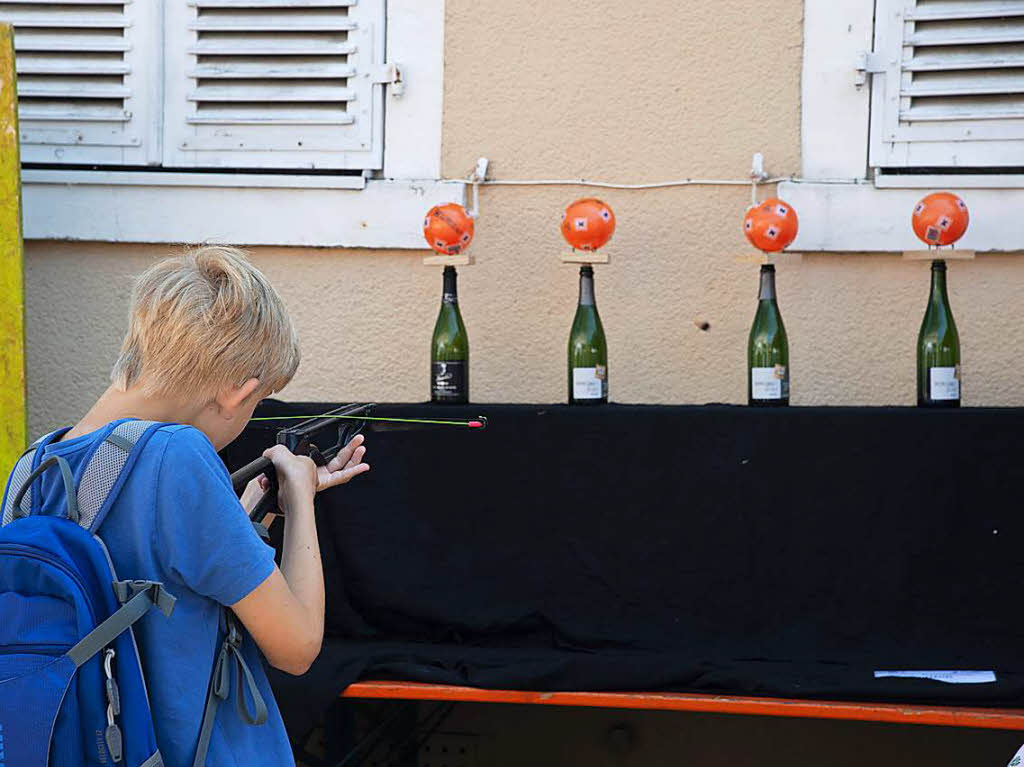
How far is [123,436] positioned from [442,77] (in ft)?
6.44

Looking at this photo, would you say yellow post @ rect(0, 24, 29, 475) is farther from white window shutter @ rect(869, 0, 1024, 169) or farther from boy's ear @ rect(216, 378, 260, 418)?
white window shutter @ rect(869, 0, 1024, 169)

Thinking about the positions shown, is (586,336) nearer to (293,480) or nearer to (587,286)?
(587,286)

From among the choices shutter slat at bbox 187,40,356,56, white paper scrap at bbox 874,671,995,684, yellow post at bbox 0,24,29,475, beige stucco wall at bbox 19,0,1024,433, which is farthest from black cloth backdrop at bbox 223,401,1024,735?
shutter slat at bbox 187,40,356,56

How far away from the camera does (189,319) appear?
135 centimetres

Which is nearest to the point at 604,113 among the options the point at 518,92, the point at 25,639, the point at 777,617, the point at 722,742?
the point at 518,92

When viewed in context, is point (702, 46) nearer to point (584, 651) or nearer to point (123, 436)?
point (584, 651)

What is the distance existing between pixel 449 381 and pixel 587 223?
1.70 feet

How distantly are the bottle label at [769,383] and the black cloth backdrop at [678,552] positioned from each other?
0.68 ft

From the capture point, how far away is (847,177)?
2.82 m

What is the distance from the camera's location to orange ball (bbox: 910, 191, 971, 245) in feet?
8.04

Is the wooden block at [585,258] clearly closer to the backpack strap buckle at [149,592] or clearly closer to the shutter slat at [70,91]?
the shutter slat at [70,91]

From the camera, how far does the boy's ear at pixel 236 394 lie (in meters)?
1.40

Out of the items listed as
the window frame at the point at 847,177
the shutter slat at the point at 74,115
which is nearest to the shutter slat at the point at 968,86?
the window frame at the point at 847,177

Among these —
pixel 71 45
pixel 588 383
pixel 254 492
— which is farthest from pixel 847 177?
pixel 71 45
